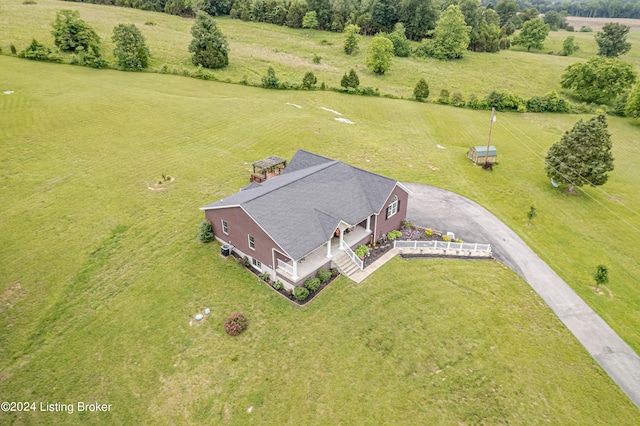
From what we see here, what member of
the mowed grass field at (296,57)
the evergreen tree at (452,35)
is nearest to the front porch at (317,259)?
the mowed grass field at (296,57)

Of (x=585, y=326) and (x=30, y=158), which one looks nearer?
(x=585, y=326)

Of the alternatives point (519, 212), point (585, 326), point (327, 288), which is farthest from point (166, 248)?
point (519, 212)

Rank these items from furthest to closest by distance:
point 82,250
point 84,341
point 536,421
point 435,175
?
point 435,175 → point 82,250 → point 84,341 → point 536,421

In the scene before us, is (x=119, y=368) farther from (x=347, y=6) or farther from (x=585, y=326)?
(x=347, y=6)

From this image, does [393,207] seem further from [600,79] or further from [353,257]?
[600,79]

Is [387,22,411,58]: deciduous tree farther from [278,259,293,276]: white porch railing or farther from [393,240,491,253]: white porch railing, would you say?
[278,259,293,276]: white porch railing

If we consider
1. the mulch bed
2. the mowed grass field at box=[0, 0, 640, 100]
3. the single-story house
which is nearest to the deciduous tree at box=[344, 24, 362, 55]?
the mowed grass field at box=[0, 0, 640, 100]

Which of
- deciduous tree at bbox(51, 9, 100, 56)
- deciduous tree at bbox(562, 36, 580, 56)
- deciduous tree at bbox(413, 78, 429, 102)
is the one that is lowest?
deciduous tree at bbox(413, 78, 429, 102)
